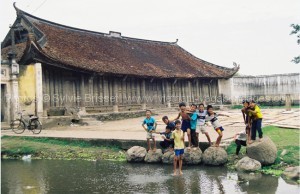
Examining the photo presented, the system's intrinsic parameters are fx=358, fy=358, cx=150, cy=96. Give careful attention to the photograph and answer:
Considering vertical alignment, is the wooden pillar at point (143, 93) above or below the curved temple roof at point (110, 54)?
below

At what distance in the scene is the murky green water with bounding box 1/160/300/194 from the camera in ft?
24.3

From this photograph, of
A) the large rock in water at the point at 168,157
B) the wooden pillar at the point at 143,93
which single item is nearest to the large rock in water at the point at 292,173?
the large rock in water at the point at 168,157

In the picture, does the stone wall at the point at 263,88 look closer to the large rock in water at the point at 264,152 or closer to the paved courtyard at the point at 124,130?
the paved courtyard at the point at 124,130

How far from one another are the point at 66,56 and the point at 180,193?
14886 millimetres

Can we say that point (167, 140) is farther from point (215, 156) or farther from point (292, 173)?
point (292, 173)

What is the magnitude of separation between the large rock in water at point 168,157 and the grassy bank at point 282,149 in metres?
1.60

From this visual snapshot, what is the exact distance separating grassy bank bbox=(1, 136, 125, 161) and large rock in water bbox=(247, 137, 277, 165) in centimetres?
409

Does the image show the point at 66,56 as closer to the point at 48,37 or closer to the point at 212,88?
the point at 48,37

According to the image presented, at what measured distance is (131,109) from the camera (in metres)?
24.9

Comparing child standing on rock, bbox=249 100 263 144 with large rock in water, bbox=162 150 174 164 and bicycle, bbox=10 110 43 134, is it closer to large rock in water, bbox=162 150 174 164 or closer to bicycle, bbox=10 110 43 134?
large rock in water, bbox=162 150 174 164

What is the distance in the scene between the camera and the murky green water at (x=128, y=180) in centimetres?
739

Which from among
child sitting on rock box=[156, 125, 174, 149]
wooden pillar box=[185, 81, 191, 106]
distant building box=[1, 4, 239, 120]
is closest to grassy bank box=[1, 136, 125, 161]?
child sitting on rock box=[156, 125, 174, 149]

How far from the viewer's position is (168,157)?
1017cm

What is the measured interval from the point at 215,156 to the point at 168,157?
1372 mm
